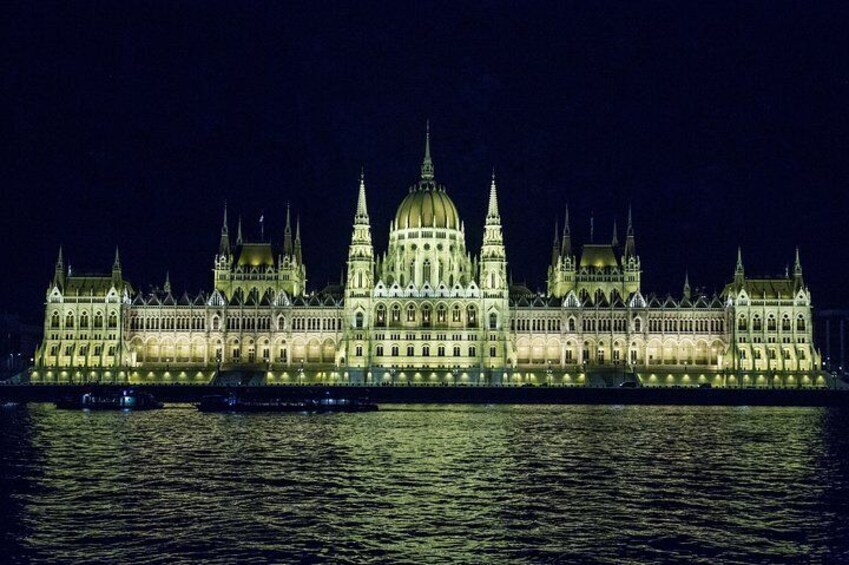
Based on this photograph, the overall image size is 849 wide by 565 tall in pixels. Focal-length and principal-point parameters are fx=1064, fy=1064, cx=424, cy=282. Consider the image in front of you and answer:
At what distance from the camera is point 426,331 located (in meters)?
144

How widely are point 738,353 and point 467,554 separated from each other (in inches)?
4500

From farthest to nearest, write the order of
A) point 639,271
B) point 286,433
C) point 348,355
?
1. point 639,271
2. point 348,355
3. point 286,433

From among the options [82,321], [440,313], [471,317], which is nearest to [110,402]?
[82,321]

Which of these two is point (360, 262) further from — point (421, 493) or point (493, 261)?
point (421, 493)

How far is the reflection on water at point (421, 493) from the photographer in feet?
124

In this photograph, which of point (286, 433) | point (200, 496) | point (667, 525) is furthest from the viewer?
point (286, 433)

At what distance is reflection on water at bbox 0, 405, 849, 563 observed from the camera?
124 ft

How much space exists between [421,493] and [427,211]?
11113 cm

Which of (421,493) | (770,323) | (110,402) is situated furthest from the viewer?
(770,323)

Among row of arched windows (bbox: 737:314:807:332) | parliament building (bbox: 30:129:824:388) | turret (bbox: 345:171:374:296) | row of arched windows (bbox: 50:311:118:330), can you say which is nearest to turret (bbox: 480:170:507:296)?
parliament building (bbox: 30:129:824:388)

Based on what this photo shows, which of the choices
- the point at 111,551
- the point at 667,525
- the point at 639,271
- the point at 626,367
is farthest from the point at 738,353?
the point at 111,551

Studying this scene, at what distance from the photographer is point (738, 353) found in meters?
144

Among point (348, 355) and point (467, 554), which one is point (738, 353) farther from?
point (467, 554)

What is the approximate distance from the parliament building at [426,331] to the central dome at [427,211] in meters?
0.35
